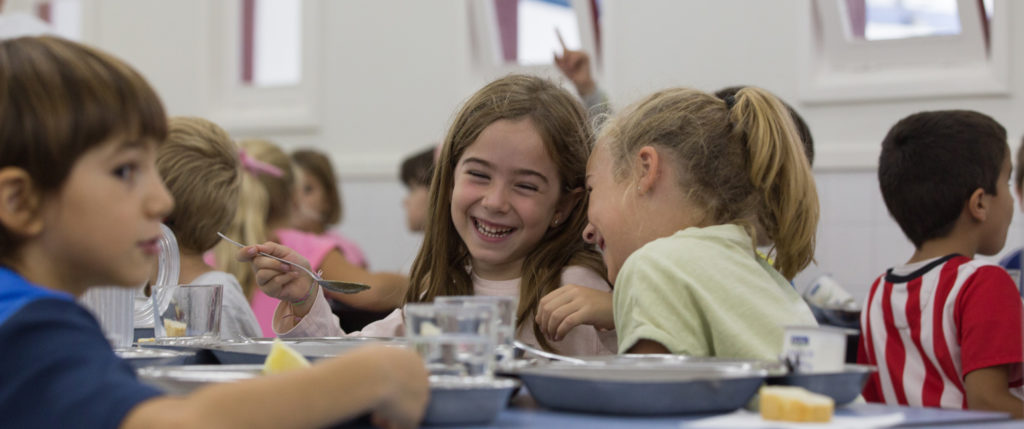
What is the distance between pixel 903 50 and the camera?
423 centimetres

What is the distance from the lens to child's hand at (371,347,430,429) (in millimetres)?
911

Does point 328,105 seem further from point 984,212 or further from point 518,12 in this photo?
point 984,212

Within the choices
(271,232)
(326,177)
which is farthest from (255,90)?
(271,232)

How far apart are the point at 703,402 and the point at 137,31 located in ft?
18.6

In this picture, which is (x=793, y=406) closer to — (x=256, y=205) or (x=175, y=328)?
(x=175, y=328)

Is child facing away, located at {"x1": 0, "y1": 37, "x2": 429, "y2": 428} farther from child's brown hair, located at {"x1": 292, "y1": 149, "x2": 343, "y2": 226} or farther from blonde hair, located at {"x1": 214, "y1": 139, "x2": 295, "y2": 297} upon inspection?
child's brown hair, located at {"x1": 292, "y1": 149, "x2": 343, "y2": 226}

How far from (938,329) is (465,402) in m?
1.56

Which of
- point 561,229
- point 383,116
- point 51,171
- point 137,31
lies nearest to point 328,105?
point 383,116

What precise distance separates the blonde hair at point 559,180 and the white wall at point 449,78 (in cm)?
149

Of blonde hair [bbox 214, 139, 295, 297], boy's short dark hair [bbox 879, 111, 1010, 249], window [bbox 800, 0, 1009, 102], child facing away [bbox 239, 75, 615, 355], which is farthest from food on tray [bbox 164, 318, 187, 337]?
window [bbox 800, 0, 1009, 102]

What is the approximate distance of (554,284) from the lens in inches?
75.7

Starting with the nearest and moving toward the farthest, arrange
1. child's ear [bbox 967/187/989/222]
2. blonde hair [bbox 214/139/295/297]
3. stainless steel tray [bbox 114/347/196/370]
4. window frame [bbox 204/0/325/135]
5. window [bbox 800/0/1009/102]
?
stainless steel tray [bbox 114/347/196/370]
child's ear [bbox 967/187/989/222]
blonde hair [bbox 214/139/295/297]
window [bbox 800/0/1009/102]
window frame [bbox 204/0/325/135]

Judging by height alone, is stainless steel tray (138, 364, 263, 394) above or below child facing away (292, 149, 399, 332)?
above

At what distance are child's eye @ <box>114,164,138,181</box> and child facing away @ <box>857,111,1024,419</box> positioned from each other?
167 cm
